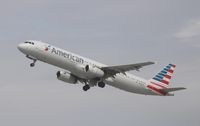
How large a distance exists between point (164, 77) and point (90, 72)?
15.8 m

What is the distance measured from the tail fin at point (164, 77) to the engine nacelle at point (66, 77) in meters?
11.3

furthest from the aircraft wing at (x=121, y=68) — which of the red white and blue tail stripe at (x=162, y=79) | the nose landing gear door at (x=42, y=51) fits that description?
the nose landing gear door at (x=42, y=51)

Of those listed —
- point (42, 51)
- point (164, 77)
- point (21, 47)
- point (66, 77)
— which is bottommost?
point (66, 77)

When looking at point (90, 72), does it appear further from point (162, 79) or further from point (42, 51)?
point (162, 79)

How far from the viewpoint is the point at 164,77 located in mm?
74875

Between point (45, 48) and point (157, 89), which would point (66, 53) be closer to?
point (45, 48)

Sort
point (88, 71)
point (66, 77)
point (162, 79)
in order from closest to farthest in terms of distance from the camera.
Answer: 1. point (88, 71)
2. point (66, 77)
3. point (162, 79)

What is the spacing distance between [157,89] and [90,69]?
12.5m

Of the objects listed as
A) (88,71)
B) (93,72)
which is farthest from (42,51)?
(93,72)

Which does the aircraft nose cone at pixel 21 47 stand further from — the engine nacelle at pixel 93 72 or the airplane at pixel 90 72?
the engine nacelle at pixel 93 72

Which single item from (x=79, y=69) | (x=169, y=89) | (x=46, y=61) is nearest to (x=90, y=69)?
(x=79, y=69)

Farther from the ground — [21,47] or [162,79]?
[162,79]

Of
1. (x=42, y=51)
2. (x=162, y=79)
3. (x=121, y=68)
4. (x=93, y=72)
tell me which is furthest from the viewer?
(x=162, y=79)

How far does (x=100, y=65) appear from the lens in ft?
216
